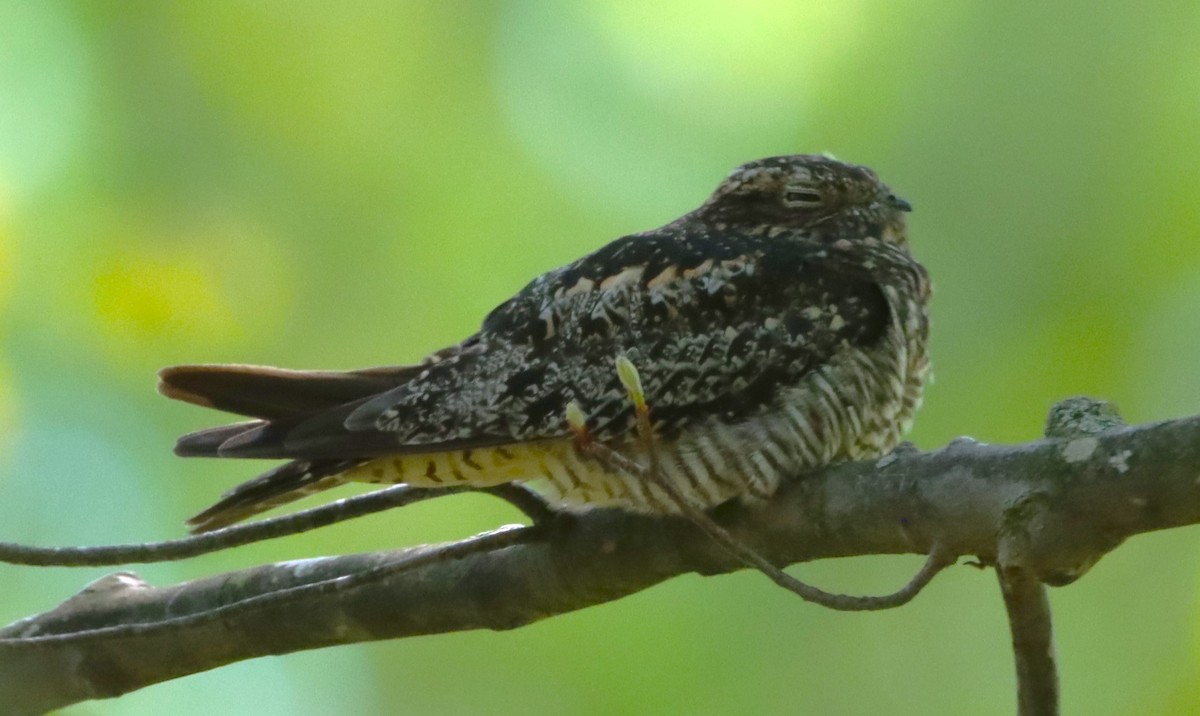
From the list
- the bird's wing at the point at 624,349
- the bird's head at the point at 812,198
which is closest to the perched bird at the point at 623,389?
the bird's wing at the point at 624,349

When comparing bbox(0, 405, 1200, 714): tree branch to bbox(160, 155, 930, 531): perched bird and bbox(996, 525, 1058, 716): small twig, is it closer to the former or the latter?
bbox(996, 525, 1058, 716): small twig

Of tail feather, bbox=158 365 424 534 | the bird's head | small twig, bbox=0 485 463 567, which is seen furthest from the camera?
the bird's head

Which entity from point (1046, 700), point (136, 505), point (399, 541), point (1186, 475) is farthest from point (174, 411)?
point (1186, 475)

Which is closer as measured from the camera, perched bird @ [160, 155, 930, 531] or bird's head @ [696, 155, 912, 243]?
perched bird @ [160, 155, 930, 531]

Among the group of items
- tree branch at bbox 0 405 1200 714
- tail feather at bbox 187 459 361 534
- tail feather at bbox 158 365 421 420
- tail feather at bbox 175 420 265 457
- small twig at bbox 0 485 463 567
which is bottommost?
tree branch at bbox 0 405 1200 714

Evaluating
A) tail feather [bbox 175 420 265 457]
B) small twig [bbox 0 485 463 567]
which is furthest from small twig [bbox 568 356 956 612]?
tail feather [bbox 175 420 265 457]

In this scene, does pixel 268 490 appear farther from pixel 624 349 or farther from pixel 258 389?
pixel 624 349

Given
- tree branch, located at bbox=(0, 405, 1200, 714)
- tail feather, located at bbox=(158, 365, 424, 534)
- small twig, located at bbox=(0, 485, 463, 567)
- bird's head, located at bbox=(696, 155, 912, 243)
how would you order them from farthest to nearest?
bird's head, located at bbox=(696, 155, 912, 243) → tail feather, located at bbox=(158, 365, 424, 534) → small twig, located at bbox=(0, 485, 463, 567) → tree branch, located at bbox=(0, 405, 1200, 714)
